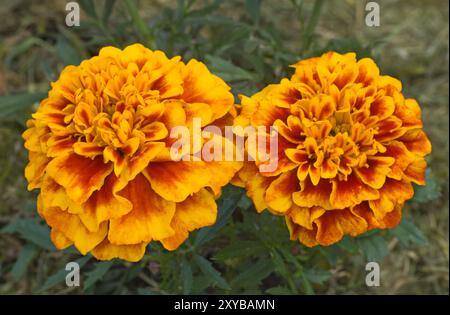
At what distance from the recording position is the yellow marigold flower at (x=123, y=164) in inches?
57.7

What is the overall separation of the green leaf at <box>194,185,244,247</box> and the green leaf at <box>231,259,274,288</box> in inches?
7.3

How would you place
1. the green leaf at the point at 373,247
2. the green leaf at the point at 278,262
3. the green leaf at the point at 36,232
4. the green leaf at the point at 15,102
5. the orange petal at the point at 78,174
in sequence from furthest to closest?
the green leaf at the point at 15,102
the green leaf at the point at 36,232
the green leaf at the point at 373,247
the green leaf at the point at 278,262
the orange petal at the point at 78,174

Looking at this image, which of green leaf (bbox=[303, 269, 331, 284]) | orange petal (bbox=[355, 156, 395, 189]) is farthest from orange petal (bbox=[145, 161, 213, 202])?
green leaf (bbox=[303, 269, 331, 284])

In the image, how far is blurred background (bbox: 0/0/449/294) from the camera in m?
1.98

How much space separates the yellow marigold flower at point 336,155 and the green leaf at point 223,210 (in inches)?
6.8

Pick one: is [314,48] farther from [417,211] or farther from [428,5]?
[428,5]

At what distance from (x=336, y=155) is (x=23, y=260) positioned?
127 cm

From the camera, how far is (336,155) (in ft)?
4.99

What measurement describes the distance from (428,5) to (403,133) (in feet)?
6.56

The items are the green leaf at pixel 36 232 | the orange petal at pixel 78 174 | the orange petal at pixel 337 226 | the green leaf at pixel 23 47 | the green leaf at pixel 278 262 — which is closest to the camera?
the orange petal at pixel 78 174

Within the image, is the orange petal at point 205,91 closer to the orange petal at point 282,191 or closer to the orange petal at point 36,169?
the orange petal at point 282,191

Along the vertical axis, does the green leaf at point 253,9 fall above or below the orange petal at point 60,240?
above

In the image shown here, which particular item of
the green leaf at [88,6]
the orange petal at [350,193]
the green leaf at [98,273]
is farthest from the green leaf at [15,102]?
the orange petal at [350,193]

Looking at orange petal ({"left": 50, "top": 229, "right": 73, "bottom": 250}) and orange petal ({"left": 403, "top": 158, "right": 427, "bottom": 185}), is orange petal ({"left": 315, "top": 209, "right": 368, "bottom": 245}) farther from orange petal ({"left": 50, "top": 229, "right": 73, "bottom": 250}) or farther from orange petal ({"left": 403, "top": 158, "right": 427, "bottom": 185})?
orange petal ({"left": 50, "top": 229, "right": 73, "bottom": 250})
